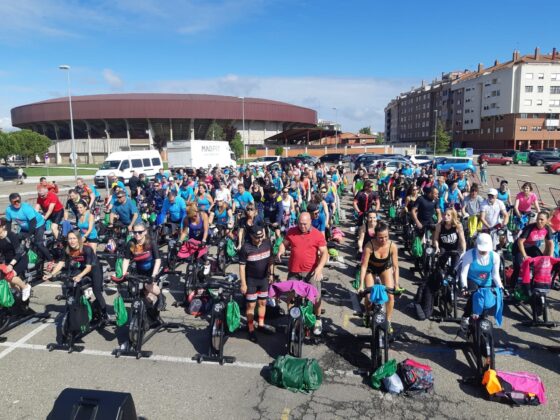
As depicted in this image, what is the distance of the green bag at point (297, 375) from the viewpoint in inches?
192

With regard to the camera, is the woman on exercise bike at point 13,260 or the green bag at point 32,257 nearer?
the woman on exercise bike at point 13,260

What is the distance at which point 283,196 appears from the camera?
35.5 ft

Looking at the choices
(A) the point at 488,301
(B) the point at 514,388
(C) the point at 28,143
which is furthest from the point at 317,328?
(C) the point at 28,143

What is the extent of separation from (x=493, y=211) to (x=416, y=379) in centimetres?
608

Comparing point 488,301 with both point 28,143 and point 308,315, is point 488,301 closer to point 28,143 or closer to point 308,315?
point 308,315

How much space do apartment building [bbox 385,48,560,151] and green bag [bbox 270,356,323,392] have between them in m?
89.8

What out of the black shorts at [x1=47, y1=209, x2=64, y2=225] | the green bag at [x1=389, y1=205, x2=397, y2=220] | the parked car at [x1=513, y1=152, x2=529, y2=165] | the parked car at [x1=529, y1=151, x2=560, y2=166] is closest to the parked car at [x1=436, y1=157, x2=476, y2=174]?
the parked car at [x1=529, y1=151, x2=560, y2=166]

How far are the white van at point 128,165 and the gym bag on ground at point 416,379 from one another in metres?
24.8

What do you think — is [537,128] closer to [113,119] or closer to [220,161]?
[220,161]

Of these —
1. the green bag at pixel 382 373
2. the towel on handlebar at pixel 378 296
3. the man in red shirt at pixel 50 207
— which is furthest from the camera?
the man in red shirt at pixel 50 207

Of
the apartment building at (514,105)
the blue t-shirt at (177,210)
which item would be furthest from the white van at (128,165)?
the apartment building at (514,105)

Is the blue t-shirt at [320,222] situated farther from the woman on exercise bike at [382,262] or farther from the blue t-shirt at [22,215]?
the blue t-shirt at [22,215]

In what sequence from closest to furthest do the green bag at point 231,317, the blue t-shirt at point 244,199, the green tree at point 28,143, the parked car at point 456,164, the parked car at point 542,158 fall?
the green bag at point 231,317 → the blue t-shirt at point 244,199 → the parked car at point 456,164 → the parked car at point 542,158 → the green tree at point 28,143

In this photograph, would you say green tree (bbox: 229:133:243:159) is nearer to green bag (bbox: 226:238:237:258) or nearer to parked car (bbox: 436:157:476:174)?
parked car (bbox: 436:157:476:174)
